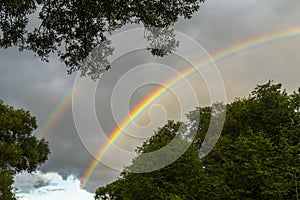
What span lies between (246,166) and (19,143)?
2700cm

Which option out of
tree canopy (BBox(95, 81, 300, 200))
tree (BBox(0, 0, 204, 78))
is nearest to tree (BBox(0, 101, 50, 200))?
tree canopy (BBox(95, 81, 300, 200))

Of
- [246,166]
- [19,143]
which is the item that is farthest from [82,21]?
[19,143]

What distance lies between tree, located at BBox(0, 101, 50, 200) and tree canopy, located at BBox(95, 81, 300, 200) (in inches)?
480

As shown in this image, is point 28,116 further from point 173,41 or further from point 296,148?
point 173,41

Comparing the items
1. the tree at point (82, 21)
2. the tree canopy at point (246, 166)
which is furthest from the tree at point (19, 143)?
the tree at point (82, 21)

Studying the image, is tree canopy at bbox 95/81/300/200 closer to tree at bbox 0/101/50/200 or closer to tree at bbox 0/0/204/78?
tree at bbox 0/101/50/200

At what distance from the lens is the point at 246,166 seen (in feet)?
125

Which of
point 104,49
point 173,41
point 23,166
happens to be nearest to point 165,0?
point 173,41

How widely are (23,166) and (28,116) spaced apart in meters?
6.37

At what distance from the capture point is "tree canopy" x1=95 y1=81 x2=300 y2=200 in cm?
3869

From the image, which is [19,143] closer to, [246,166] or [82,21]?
[246,166]

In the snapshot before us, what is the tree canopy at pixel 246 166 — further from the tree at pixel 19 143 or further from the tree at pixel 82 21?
the tree at pixel 82 21

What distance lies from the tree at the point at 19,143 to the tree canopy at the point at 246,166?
12194 mm

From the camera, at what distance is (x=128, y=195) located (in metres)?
46.8
